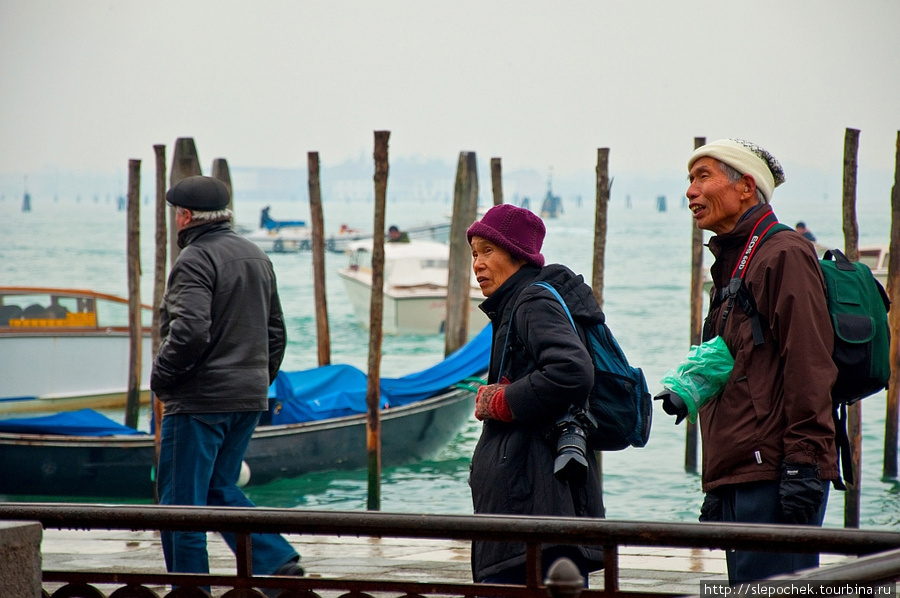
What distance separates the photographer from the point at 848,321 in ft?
9.00

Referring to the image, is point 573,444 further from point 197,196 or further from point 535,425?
point 197,196

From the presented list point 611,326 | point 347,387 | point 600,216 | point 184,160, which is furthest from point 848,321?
point 611,326

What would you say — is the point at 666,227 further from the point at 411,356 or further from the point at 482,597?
the point at 482,597

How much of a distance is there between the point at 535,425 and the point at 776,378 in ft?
2.21

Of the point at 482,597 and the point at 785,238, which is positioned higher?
the point at 785,238

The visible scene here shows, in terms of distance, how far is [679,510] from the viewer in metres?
10.9

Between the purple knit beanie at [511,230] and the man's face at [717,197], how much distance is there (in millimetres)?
465

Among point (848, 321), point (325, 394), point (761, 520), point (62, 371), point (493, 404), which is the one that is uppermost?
point (848, 321)

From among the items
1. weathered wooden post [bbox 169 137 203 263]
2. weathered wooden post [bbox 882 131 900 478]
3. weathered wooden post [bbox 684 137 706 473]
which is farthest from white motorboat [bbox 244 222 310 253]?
weathered wooden post [bbox 882 131 900 478]

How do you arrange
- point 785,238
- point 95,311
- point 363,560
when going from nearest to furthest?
point 785,238, point 363,560, point 95,311

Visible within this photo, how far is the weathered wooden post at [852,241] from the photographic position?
25.1 feet

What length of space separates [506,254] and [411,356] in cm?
2291

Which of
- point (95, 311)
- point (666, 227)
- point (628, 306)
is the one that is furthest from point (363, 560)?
point (666, 227)

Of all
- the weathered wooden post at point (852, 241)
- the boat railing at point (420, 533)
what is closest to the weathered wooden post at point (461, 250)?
the weathered wooden post at point (852, 241)
